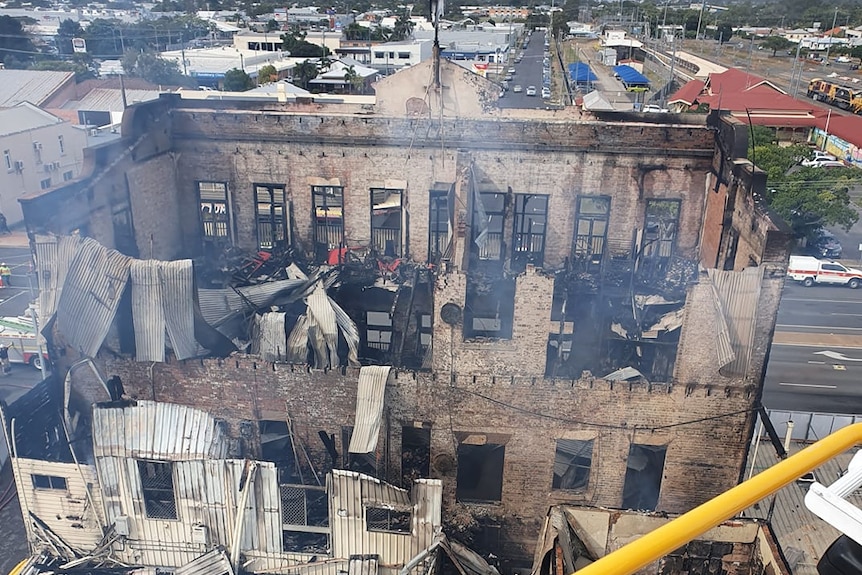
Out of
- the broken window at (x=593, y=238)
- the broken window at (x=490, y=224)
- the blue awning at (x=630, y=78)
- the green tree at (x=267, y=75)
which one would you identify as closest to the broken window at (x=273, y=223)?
the broken window at (x=490, y=224)

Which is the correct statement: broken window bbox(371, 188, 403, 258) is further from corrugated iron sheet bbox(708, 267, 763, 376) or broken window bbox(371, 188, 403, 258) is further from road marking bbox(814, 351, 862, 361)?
road marking bbox(814, 351, 862, 361)

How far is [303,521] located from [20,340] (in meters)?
14.9

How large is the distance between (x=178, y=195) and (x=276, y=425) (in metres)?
8.28

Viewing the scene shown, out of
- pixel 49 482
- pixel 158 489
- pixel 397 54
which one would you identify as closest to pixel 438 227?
pixel 158 489

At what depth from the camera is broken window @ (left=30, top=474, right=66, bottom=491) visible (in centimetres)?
1091

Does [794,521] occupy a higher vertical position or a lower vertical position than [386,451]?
lower

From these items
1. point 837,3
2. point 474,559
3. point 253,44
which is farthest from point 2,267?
point 837,3

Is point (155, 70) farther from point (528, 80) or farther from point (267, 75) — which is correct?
point (528, 80)

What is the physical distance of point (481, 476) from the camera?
12.0m

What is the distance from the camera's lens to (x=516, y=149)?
1636cm

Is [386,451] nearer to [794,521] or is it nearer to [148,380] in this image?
[148,380]

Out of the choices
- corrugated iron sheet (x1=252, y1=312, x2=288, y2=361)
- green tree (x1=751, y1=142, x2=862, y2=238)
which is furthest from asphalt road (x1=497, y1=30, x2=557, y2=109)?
corrugated iron sheet (x1=252, y1=312, x2=288, y2=361)

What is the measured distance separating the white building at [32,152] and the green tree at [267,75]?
2224cm

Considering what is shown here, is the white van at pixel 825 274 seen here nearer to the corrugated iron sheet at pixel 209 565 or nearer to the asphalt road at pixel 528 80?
the asphalt road at pixel 528 80
